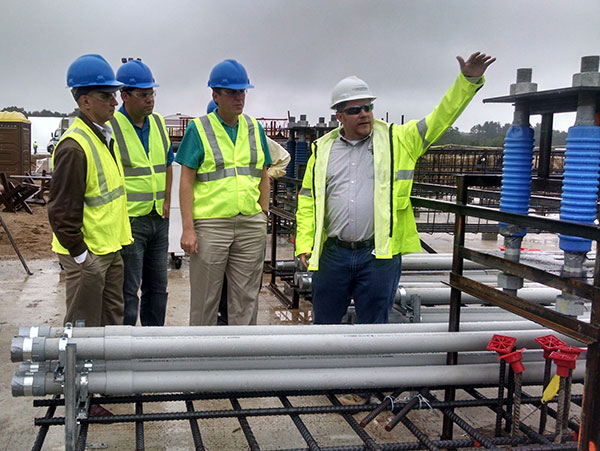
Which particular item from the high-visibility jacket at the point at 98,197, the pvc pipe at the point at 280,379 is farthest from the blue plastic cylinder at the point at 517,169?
the high-visibility jacket at the point at 98,197

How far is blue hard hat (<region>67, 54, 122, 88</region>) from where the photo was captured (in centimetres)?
348

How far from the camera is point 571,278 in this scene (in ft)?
7.72

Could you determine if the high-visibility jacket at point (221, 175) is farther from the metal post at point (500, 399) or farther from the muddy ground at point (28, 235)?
the muddy ground at point (28, 235)

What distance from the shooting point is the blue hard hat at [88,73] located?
348cm

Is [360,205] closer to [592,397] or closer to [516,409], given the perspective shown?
[516,409]

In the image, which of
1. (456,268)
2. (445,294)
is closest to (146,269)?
(445,294)

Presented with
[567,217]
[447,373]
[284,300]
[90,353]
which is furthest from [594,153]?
[284,300]

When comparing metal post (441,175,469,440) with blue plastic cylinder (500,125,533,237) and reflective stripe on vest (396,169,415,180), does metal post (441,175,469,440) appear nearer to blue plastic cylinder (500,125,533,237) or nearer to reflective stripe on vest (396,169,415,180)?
blue plastic cylinder (500,125,533,237)

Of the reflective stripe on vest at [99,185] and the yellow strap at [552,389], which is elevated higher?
the reflective stripe on vest at [99,185]

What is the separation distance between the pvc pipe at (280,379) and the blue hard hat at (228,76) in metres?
2.00

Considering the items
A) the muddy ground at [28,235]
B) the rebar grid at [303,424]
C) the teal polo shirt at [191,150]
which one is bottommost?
the muddy ground at [28,235]

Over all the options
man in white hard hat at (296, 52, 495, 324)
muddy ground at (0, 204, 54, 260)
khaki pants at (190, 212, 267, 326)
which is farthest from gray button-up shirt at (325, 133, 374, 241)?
muddy ground at (0, 204, 54, 260)

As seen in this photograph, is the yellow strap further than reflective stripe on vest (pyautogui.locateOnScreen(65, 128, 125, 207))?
No

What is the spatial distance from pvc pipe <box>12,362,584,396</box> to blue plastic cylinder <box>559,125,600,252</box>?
0.80 m
